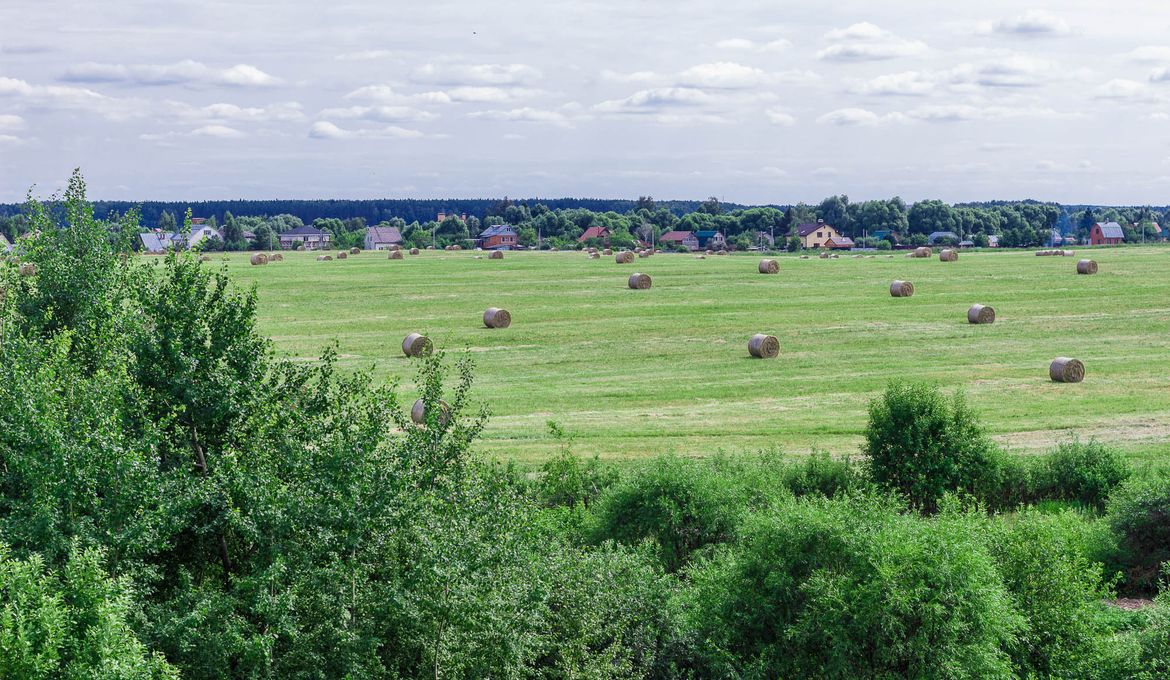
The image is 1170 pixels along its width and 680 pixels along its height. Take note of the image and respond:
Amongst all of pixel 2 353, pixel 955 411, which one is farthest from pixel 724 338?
pixel 2 353

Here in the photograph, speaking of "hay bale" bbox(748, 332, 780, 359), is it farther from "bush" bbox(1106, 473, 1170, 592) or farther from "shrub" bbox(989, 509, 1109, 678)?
"shrub" bbox(989, 509, 1109, 678)

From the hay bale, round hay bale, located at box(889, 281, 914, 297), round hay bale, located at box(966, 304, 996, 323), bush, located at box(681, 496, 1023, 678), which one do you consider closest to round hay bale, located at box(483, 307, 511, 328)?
the hay bale

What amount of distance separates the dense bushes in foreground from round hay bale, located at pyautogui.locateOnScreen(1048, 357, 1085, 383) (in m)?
21.0

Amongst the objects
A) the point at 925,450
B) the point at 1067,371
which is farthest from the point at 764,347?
the point at 925,450

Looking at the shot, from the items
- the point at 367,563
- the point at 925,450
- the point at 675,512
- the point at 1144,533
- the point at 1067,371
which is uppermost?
the point at 367,563

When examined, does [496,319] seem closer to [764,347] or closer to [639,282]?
[764,347]

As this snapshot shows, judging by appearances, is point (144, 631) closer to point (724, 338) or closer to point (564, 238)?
point (724, 338)

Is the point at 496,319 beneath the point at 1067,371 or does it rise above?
beneath

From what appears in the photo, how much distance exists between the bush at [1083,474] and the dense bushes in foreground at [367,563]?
6.72 m

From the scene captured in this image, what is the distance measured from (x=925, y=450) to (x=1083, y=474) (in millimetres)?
4279

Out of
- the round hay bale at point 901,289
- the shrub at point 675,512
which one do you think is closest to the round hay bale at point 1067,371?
the shrub at point 675,512

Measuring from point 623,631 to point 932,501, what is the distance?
13.4 metres

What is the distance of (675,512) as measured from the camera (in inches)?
1102

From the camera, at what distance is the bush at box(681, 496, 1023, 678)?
65.7 feet
